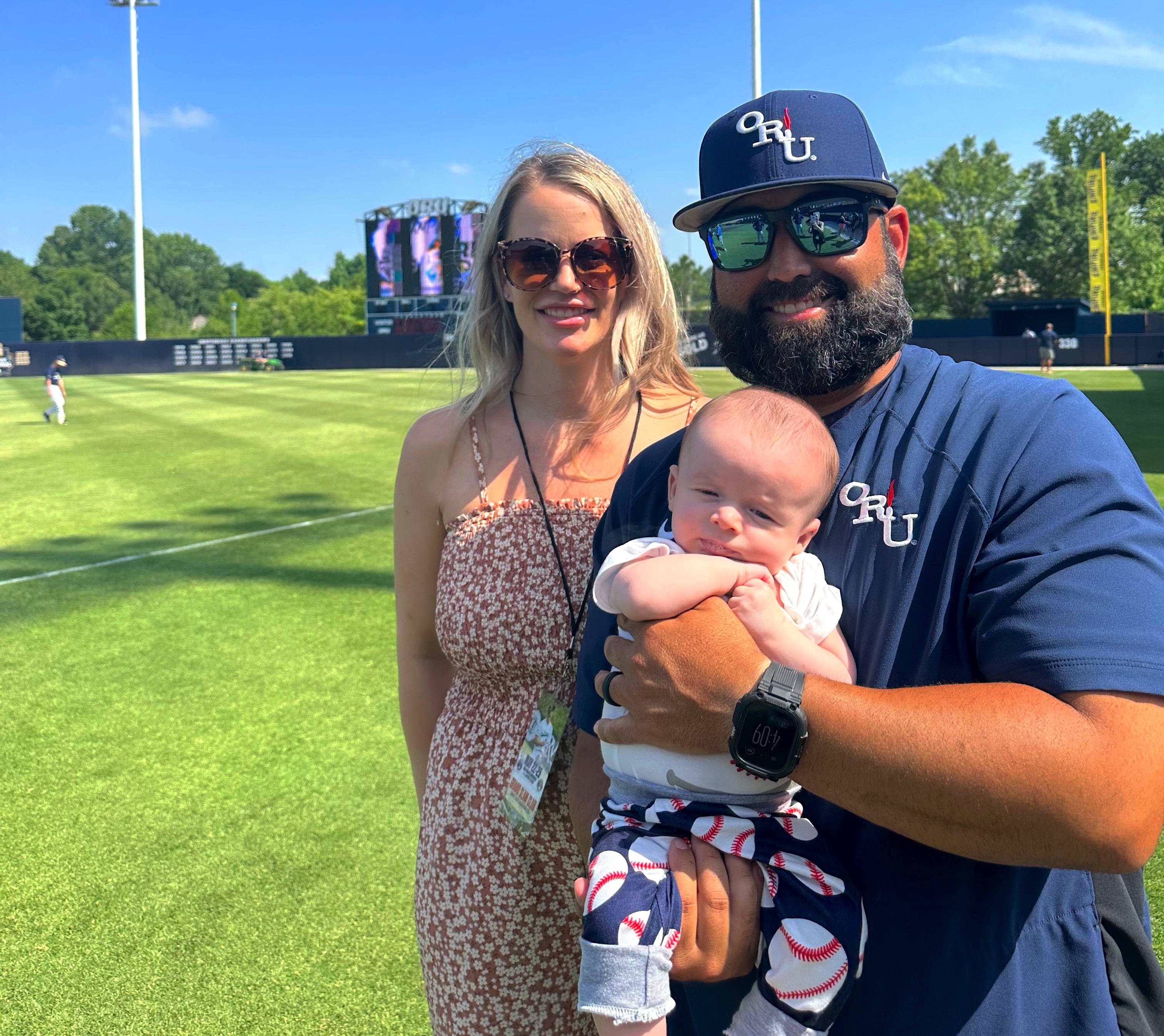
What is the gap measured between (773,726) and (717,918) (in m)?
0.34

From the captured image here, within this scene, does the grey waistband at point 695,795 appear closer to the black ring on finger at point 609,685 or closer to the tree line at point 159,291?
the black ring on finger at point 609,685

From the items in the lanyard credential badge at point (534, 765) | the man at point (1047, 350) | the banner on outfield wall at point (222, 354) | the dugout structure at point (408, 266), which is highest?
the dugout structure at point (408, 266)

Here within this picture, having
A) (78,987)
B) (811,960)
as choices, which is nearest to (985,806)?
(811,960)

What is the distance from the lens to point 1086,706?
52.2 inches

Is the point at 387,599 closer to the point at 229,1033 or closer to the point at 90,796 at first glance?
the point at 90,796

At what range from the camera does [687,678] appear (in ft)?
5.05

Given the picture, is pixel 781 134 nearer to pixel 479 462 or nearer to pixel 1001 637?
pixel 1001 637

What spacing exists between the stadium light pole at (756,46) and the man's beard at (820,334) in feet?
89.5

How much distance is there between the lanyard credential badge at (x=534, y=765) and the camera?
7.33ft

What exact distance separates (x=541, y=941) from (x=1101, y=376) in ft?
117

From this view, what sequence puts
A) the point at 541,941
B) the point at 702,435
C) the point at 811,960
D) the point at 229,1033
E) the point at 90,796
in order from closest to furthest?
the point at 811,960
the point at 702,435
the point at 541,941
the point at 229,1033
the point at 90,796

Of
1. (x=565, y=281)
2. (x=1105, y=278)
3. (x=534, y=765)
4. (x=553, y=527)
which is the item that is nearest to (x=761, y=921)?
(x=534, y=765)

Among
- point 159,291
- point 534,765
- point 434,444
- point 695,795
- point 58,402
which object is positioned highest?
point 159,291

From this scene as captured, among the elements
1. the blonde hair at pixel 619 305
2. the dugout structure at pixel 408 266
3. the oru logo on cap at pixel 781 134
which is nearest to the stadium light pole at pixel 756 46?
the blonde hair at pixel 619 305
